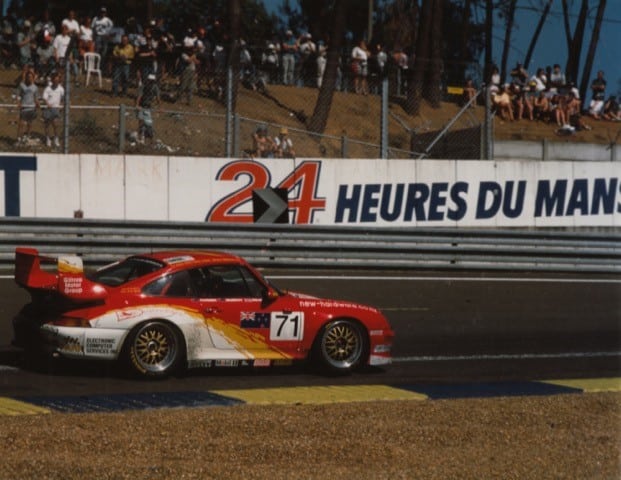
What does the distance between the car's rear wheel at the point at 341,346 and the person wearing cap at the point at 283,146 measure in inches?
374

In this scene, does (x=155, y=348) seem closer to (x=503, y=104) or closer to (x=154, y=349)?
(x=154, y=349)

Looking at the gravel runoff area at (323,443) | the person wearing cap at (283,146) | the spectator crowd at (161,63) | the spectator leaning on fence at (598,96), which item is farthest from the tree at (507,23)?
the gravel runoff area at (323,443)

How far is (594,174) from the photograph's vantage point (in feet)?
73.7

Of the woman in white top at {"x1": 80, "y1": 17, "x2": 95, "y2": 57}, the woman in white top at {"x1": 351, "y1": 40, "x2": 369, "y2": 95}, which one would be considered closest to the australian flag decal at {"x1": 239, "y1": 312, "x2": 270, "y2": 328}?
the woman in white top at {"x1": 80, "y1": 17, "x2": 95, "y2": 57}

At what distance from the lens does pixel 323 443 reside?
7180mm

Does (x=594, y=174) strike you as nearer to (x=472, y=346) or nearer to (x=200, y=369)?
(x=472, y=346)

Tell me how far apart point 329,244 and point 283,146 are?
7.71 feet

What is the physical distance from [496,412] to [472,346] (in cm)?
386

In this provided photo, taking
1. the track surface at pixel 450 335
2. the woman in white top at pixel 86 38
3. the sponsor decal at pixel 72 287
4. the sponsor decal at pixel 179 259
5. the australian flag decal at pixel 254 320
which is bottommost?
the track surface at pixel 450 335

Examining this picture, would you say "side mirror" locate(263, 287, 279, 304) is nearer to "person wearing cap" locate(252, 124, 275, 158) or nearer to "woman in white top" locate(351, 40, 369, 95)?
"person wearing cap" locate(252, 124, 275, 158)

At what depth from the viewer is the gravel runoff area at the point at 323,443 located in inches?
251

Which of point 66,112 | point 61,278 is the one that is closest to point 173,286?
point 61,278

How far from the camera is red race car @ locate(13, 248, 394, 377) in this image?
31.4 feet

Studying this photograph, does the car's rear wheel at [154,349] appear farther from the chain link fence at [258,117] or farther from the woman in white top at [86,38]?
the woman in white top at [86,38]
